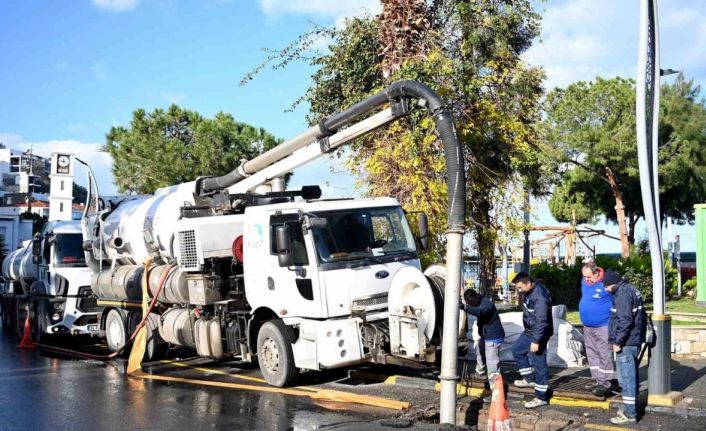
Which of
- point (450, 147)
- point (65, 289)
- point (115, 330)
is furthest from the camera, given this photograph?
point (65, 289)

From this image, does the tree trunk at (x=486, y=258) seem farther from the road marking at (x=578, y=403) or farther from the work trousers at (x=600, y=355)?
the road marking at (x=578, y=403)

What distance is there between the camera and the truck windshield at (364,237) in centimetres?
1000

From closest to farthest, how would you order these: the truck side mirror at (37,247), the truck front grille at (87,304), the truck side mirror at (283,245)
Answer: the truck side mirror at (283,245)
the truck front grille at (87,304)
the truck side mirror at (37,247)

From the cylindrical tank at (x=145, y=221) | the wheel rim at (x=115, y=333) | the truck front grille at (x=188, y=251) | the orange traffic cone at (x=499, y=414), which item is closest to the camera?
the orange traffic cone at (x=499, y=414)

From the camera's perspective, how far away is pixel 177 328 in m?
12.8

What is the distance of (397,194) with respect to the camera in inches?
595

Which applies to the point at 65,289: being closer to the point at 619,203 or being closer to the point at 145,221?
the point at 145,221

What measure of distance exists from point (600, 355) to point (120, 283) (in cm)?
958

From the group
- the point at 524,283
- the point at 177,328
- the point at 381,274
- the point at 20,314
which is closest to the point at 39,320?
the point at 20,314

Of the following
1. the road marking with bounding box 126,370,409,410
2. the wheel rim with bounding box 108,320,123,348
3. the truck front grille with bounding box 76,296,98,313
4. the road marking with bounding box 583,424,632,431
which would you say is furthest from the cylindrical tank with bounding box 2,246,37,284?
the road marking with bounding box 583,424,632,431

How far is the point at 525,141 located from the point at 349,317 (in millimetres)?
7913

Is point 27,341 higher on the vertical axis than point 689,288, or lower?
lower

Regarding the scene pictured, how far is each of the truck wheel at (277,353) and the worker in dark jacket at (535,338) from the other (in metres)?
3.13

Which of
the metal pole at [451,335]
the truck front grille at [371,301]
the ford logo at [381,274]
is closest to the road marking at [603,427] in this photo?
the metal pole at [451,335]
